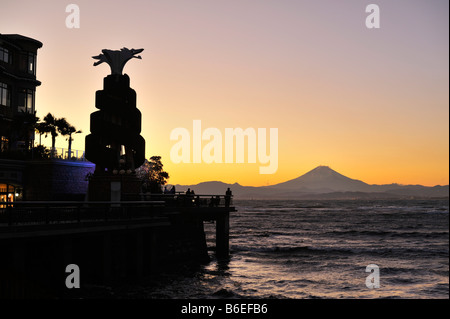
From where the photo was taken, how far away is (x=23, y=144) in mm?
47000

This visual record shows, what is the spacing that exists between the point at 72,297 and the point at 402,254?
133ft

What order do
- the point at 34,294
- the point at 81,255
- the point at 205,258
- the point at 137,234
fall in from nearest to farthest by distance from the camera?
the point at 34,294 < the point at 81,255 < the point at 137,234 < the point at 205,258

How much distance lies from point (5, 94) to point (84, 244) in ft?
89.5

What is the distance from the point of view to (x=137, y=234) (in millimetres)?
26984

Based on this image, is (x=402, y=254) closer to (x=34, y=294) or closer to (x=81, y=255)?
(x=81, y=255)

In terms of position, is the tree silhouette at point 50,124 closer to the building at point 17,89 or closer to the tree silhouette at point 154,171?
the building at point 17,89

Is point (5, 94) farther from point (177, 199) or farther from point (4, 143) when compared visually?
point (177, 199)

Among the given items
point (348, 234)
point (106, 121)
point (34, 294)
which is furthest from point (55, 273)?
point (348, 234)

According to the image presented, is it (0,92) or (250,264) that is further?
(0,92)

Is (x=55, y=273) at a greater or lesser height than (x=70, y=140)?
lesser

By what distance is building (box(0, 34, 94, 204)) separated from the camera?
41188 millimetres

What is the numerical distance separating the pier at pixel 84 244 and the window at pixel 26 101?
2146cm

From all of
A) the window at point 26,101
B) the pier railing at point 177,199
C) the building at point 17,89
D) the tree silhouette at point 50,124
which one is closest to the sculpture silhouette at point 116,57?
the pier railing at point 177,199

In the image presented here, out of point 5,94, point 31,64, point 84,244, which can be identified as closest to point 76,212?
point 84,244
